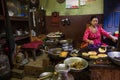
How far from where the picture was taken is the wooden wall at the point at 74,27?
411 cm

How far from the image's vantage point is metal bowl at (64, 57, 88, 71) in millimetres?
1663

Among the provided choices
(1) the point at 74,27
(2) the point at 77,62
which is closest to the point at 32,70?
(2) the point at 77,62

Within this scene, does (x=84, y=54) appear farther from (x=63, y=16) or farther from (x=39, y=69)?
(x=63, y=16)

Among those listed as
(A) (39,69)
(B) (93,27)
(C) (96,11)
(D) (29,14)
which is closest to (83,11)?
(C) (96,11)

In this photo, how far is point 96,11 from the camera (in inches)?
154

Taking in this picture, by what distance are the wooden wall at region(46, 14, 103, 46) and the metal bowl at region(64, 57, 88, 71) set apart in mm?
2411

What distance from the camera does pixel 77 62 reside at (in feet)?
5.81

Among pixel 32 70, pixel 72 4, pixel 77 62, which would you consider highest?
pixel 72 4

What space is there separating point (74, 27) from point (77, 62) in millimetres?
2559

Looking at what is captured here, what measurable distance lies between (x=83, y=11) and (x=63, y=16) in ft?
2.03

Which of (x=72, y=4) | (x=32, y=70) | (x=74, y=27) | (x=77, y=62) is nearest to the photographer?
(x=77, y=62)

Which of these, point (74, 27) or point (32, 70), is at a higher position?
point (74, 27)

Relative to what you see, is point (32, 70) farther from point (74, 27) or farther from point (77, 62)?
point (74, 27)

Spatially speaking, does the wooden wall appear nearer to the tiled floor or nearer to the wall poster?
the wall poster
